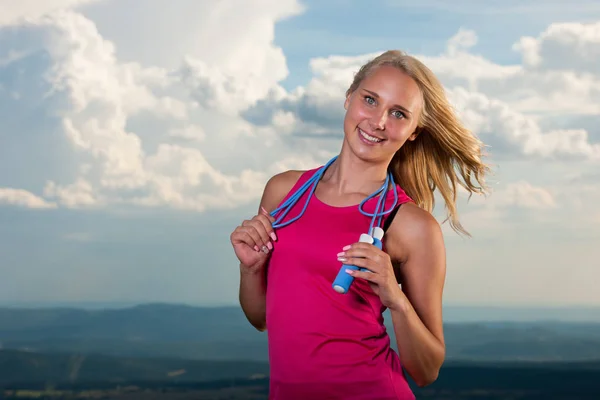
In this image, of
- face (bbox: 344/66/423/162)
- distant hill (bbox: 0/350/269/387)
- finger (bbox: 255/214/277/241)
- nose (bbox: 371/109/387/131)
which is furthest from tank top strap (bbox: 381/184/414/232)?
distant hill (bbox: 0/350/269/387)

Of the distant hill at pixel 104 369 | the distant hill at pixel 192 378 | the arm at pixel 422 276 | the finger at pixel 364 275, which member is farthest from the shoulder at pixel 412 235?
the distant hill at pixel 104 369

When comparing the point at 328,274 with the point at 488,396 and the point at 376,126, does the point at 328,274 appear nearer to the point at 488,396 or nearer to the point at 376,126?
the point at 376,126

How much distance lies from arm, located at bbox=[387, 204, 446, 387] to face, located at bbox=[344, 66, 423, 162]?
0.79 feet

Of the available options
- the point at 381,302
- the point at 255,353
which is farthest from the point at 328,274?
the point at 255,353

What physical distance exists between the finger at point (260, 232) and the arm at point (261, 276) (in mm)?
58

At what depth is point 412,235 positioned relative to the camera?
108 inches

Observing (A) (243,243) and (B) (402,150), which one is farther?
(B) (402,150)

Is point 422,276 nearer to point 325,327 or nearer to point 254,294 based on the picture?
point 325,327

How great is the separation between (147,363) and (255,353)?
1432 mm

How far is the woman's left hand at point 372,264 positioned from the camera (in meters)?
2.49

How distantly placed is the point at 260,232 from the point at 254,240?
1.4 inches

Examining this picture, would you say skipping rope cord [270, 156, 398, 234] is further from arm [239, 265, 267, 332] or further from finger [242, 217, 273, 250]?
arm [239, 265, 267, 332]

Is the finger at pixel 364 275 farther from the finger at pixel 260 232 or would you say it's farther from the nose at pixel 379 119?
the nose at pixel 379 119

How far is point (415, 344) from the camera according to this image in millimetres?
2684
